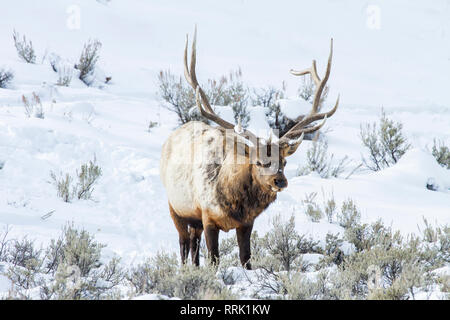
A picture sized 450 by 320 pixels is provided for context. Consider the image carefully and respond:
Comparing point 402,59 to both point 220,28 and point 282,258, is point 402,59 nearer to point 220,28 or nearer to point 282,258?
point 220,28

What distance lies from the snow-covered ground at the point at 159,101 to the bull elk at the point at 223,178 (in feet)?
3.75

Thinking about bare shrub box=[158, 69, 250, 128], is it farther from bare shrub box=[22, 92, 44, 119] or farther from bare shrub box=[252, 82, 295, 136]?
bare shrub box=[22, 92, 44, 119]

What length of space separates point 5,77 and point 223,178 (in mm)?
8707

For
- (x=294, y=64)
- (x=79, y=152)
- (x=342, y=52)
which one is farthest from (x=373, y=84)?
(x=79, y=152)

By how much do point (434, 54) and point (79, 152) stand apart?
19.8 metres

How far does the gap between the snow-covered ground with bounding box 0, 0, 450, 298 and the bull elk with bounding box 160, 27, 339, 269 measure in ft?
3.75

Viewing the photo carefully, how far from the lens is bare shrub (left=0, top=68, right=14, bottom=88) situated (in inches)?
455

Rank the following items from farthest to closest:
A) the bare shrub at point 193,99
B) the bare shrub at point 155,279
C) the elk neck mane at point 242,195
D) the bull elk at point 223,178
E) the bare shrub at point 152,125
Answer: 1. the bare shrub at point 152,125
2. the bare shrub at point 193,99
3. the elk neck mane at point 242,195
4. the bull elk at point 223,178
5. the bare shrub at point 155,279

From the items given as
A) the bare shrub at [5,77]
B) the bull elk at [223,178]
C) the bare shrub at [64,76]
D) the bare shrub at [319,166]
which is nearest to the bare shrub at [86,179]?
the bull elk at [223,178]

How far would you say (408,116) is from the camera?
1466 centimetres

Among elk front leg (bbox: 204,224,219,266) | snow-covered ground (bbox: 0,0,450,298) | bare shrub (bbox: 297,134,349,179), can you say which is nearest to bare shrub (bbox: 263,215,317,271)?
snow-covered ground (bbox: 0,0,450,298)

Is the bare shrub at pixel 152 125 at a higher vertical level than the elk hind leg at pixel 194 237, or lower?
higher

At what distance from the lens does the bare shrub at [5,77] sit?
1155cm

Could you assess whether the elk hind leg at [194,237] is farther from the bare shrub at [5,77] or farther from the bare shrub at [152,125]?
the bare shrub at [5,77]
